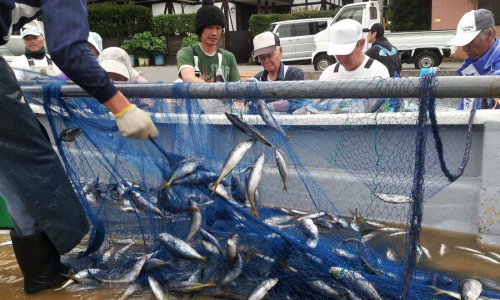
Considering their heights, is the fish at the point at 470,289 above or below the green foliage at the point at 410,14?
below

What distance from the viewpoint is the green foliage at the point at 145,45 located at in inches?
1046

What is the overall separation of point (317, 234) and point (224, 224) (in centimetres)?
68

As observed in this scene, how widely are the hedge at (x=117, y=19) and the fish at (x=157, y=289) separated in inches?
1069

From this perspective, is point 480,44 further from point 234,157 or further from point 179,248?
point 179,248

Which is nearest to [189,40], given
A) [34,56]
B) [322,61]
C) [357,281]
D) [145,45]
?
[145,45]

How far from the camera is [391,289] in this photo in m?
2.82

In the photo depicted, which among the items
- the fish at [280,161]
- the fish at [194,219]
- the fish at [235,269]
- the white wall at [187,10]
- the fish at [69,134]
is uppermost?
the white wall at [187,10]

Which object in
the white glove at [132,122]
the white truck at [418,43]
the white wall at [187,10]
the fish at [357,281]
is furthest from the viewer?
the white wall at [187,10]

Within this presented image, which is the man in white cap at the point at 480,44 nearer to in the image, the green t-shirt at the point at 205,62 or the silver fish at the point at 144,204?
the green t-shirt at the point at 205,62

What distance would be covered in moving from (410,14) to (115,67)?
26179 millimetres

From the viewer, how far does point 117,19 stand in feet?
91.2

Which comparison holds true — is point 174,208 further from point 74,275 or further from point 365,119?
point 365,119

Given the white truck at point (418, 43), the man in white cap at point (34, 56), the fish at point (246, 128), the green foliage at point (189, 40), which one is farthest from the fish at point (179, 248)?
the green foliage at point (189, 40)

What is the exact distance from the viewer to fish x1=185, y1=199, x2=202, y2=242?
311cm
